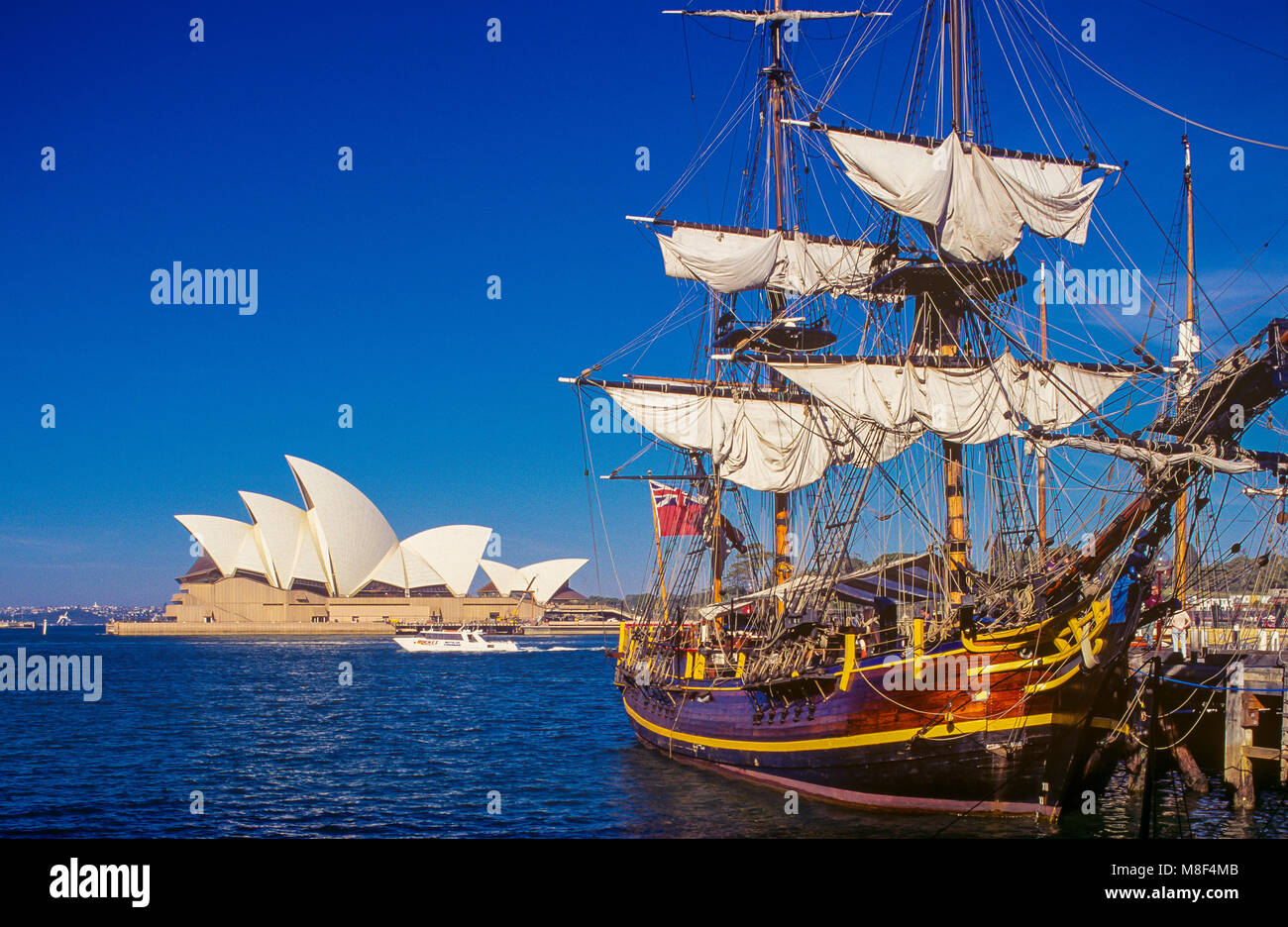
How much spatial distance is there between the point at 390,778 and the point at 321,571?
296ft

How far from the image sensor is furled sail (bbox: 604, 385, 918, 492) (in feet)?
95.7

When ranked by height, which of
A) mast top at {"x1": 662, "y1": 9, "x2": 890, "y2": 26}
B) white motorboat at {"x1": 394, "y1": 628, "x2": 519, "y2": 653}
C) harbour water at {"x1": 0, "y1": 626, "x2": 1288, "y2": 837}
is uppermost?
mast top at {"x1": 662, "y1": 9, "x2": 890, "y2": 26}

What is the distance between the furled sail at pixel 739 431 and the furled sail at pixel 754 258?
3630 mm

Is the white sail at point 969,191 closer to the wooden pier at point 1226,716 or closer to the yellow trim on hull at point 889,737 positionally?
the wooden pier at point 1226,716

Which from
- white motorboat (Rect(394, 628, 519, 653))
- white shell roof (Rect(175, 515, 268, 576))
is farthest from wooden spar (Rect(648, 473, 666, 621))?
white shell roof (Rect(175, 515, 268, 576))

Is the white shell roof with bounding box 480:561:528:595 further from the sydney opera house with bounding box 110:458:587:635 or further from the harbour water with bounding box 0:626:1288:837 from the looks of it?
the harbour water with bounding box 0:626:1288:837

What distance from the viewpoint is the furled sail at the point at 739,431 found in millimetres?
29172

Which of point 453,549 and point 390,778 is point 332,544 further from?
point 390,778

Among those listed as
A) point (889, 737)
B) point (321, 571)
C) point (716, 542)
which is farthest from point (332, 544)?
point (889, 737)

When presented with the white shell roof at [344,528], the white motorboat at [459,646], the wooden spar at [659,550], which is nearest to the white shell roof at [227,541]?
the white shell roof at [344,528]

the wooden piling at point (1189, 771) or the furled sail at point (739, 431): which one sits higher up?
the furled sail at point (739, 431)

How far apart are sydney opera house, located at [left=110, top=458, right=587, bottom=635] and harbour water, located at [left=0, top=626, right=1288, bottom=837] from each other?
55.6 metres

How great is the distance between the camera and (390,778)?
23.7m

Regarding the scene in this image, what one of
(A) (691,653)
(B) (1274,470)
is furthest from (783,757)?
(B) (1274,470)
